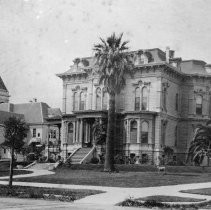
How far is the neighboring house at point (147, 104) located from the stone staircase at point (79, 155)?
5.17 feet

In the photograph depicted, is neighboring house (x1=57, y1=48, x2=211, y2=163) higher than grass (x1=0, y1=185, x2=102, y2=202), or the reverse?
neighboring house (x1=57, y1=48, x2=211, y2=163)

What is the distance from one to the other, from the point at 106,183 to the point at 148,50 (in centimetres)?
2908

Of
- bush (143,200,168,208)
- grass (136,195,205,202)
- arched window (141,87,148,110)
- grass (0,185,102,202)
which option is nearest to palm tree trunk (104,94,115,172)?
arched window (141,87,148,110)

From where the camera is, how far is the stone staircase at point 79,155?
48.9 m

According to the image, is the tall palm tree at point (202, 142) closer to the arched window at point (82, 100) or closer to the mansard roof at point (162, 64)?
the mansard roof at point (162, 64)

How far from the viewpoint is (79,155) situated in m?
50.7

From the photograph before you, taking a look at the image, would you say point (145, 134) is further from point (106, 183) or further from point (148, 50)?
point (106, 183)

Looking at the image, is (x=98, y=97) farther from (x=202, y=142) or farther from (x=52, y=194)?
(x=52, y=194)

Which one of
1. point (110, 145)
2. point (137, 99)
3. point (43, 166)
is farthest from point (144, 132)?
point (110, 145)

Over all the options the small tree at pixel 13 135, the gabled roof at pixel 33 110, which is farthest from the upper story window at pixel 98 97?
the small tree at pixel 13 135

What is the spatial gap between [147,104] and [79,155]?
887 centimetres

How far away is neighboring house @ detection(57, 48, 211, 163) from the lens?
171 feet

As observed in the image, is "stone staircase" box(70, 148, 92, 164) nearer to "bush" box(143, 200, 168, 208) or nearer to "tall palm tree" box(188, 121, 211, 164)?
"tall palm tree" box(188, 121, 211, 164)

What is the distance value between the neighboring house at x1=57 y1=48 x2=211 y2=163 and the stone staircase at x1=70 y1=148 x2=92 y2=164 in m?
1.58
